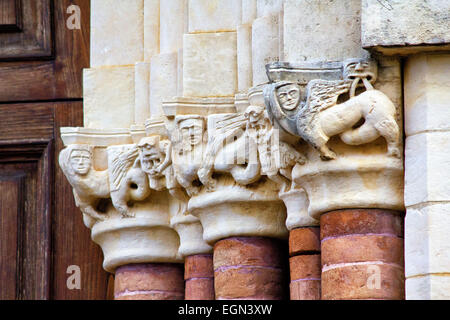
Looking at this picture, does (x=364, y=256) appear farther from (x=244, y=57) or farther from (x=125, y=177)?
(x=125, y=177)

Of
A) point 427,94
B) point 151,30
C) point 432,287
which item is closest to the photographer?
point 432,287

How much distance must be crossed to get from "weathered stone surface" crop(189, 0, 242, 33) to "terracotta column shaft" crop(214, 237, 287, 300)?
632 mm

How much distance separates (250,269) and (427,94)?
827mm

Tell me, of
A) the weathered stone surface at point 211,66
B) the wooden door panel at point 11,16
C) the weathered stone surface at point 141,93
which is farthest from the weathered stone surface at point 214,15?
the wooden door panel at point 11,16

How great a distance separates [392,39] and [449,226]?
491 millimetres

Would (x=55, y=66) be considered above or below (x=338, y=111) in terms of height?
above

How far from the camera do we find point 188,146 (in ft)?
14.7

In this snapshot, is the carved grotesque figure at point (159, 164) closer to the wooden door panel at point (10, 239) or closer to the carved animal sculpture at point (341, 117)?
the carved animal sculpture at point (341, 117)

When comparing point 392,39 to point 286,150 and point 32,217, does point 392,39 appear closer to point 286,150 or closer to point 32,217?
point 286,150

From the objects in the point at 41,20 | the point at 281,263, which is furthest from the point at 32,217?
the point at 281,263

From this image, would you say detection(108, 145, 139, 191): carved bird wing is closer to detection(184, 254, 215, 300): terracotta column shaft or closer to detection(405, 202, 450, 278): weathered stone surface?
detection(184, 254, 215, 300): terracotta column shaft

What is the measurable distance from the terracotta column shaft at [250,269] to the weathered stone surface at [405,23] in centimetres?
83

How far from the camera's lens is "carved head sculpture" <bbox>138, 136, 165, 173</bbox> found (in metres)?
4.64

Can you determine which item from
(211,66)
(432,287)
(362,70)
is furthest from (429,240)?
(211,66)
